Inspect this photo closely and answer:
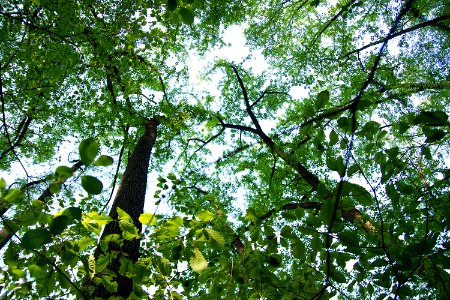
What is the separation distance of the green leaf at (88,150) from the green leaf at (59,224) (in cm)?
24

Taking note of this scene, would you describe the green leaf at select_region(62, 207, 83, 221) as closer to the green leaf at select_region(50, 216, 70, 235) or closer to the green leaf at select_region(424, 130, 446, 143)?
the green leaf at select_region(50, 216, 70, 235)

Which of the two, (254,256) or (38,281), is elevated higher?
(254,256)

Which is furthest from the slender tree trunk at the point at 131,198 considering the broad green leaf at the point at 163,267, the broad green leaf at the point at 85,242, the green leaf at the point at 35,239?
the green leaf at the point at 35,239

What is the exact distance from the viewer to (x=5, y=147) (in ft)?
24.9

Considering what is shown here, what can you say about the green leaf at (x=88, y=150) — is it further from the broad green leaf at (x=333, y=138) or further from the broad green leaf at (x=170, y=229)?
the broad green leaf at (x=333, y=138)

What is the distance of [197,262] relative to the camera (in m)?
1.44

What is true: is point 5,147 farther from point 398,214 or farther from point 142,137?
point 398,214

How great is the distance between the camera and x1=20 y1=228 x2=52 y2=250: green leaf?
0.88 m

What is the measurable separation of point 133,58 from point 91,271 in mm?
3153

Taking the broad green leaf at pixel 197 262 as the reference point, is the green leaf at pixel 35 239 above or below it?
below

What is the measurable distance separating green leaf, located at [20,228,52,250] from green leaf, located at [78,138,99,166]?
0.97 ft

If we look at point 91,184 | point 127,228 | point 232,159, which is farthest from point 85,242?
point 232,159

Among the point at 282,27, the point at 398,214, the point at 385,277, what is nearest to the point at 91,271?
the point at 385,277

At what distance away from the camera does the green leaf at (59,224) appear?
89 centimetres
